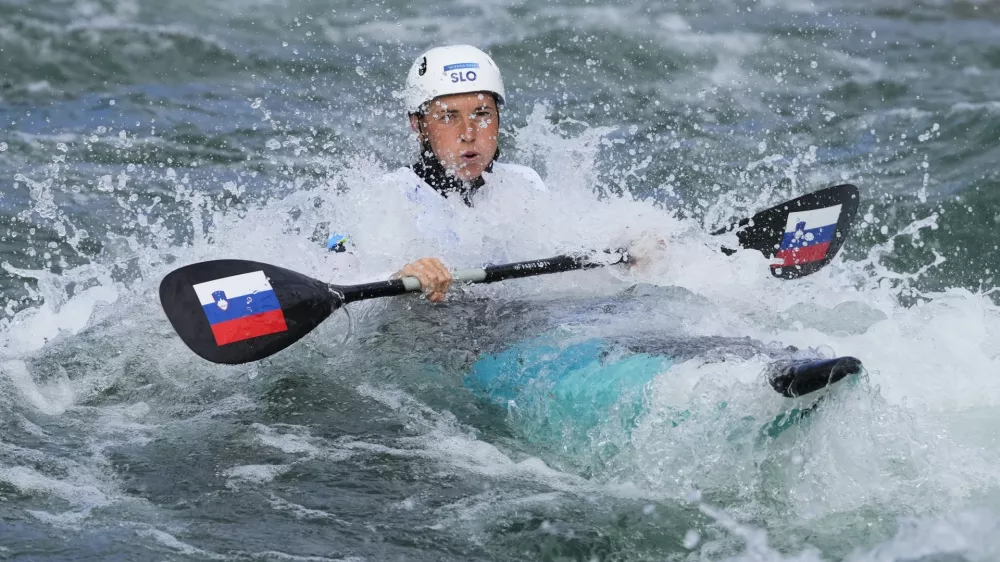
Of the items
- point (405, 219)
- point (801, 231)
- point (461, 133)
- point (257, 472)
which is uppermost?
point (461, 133)

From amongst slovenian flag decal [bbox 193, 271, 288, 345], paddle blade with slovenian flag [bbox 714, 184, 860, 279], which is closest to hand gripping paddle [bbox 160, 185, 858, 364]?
slovenian flag decal [bbox 193, 271, 288, 345]

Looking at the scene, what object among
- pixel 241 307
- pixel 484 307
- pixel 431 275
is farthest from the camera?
pixel 484 307

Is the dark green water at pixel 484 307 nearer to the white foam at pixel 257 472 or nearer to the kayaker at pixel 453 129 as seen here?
the white foam at pixel 257 472

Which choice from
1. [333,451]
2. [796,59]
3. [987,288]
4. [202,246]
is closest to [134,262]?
[202,246]

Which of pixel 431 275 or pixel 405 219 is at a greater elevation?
pixel 405 219

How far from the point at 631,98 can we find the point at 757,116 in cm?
105

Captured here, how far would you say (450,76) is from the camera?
5.38 meters

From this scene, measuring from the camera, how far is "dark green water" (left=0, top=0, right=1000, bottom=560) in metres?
3.57

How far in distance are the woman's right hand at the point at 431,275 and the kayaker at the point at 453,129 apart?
577 millimetres

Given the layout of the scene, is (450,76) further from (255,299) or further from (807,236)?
(807,236)

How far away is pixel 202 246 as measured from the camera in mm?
5957

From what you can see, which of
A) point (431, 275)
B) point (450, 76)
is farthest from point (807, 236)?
point (431, 275)

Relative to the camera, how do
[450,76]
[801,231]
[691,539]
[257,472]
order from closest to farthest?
[691,539] < [257,472] < [450,76] < [801,231]

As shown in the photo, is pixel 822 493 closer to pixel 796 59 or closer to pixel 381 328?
pixel 381 328
